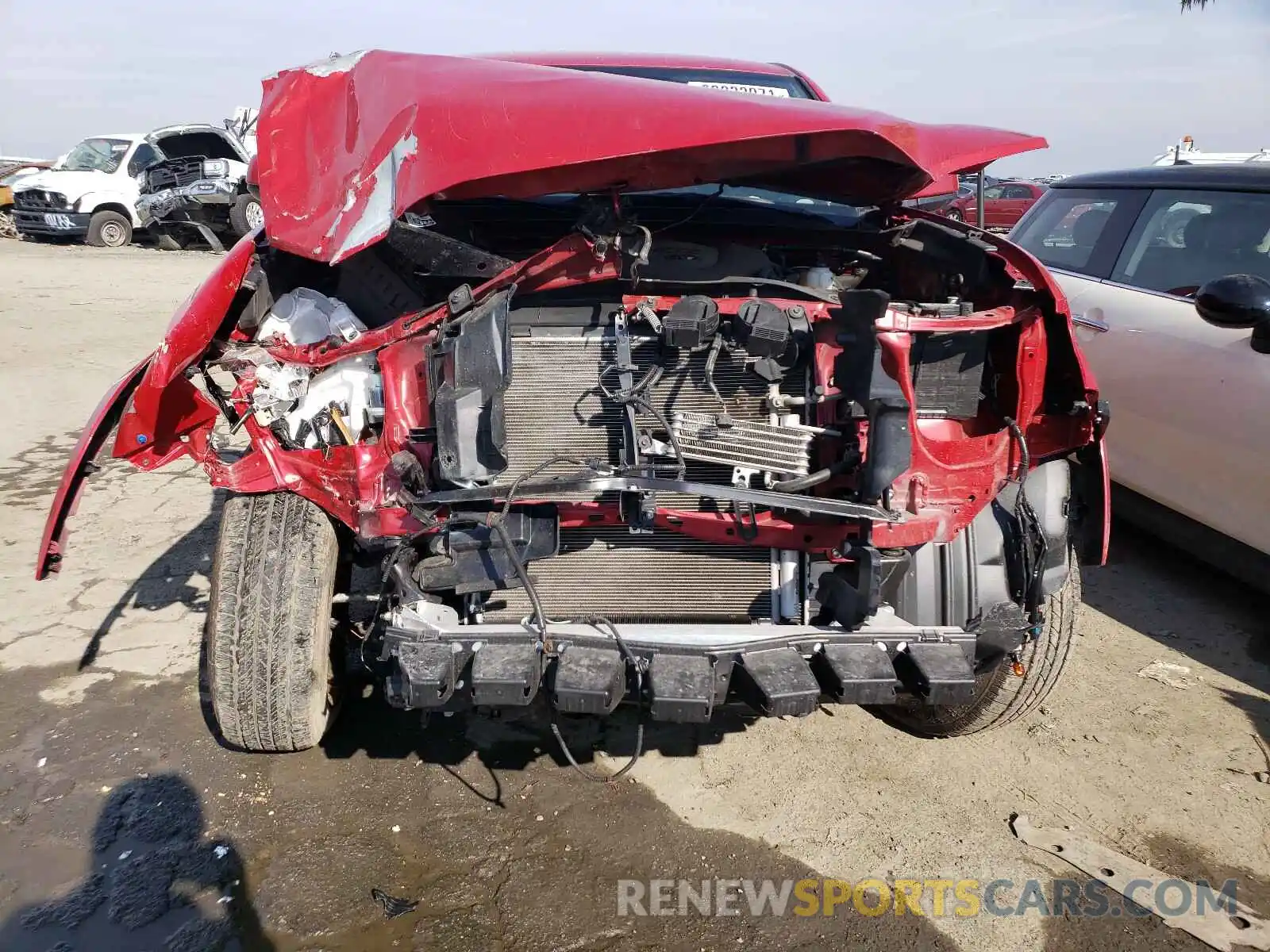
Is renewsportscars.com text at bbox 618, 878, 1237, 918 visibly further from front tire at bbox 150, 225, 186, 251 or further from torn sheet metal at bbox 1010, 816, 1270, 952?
front tire at bbox 150, 225, 186, 251

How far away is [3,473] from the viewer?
500 centimetres

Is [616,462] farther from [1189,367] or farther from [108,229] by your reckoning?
[108,229]

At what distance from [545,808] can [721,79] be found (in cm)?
311

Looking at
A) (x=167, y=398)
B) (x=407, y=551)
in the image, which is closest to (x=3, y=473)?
(x=167, y=398)

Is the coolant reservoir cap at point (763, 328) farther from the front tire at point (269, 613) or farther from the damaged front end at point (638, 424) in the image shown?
the front tire at point (269, 613)

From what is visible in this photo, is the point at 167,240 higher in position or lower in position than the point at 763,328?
higher

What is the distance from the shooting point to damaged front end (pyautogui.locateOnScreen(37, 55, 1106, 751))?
2.13 metres

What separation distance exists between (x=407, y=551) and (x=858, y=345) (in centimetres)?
129

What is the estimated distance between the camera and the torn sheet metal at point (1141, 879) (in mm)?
2127

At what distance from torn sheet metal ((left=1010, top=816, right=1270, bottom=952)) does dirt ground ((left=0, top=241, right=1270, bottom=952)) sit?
0.15ft

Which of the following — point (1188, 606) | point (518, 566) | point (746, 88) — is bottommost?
point (1188, 606)

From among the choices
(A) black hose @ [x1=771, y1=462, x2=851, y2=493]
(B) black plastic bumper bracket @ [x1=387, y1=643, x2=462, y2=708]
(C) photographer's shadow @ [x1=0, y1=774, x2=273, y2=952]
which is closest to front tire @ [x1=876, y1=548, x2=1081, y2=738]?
(A) black hose @ [x1=771, y1=462, x2=851, y2=493]

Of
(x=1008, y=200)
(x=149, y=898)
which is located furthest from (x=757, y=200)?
(x=1008, y=200)

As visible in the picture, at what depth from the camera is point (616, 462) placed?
2348mm
